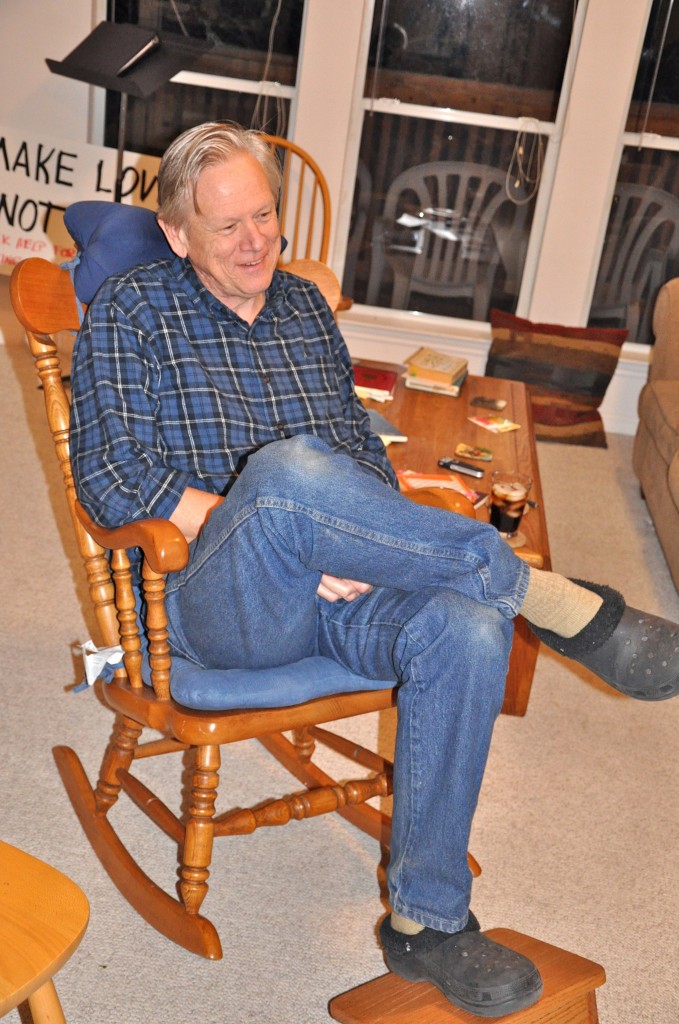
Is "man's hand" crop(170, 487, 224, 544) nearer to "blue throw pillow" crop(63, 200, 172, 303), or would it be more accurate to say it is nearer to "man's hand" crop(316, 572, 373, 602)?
"man's hand" crop(316, 572, 373, 602)

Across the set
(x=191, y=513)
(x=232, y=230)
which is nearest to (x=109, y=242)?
(x=232, y=230)

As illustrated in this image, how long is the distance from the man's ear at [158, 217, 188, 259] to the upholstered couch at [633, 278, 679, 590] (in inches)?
67.7

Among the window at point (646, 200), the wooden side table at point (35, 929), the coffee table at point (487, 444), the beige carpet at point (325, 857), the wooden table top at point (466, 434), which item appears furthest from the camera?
the window at point (646, 200)

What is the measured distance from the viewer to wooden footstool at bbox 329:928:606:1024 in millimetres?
1496

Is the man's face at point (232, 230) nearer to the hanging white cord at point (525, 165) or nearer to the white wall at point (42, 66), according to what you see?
the hanging white cord at point (525, 165)

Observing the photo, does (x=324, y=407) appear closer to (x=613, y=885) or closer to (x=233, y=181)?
(x=233, y=181)

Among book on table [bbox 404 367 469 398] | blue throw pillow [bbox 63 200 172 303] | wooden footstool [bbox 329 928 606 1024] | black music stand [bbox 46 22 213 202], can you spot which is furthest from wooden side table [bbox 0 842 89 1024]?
black music stand [bbox 46 22 213 202]

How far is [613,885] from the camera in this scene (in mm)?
1886

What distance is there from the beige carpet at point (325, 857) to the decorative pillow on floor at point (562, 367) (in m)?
1.95

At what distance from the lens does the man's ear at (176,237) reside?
1.86 metres

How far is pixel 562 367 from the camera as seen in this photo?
173 inches

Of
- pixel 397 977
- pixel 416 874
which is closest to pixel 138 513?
pixel 416 874

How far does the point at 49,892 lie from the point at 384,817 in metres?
0.93

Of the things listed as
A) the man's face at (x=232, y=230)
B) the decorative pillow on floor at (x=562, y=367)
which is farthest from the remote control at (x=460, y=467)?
the decorative pillow on floor at (x=562, y=367)
